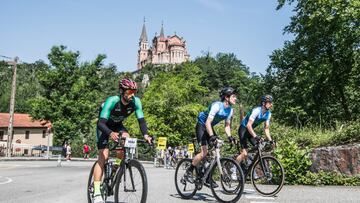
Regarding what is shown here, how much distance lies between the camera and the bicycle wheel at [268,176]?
8555 mm

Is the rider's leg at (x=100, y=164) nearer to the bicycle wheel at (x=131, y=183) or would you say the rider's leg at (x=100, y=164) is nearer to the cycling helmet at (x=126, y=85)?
the bicycle wheel at (x=131, y=183)

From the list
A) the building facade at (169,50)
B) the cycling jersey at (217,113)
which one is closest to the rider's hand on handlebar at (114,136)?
the cycling jersey at (217,113)

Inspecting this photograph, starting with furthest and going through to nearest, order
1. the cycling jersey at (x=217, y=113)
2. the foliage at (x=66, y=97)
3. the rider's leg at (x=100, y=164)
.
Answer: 1. the foliage at (x=66, y=97)
2. the cycling jersey at (x=217, y=113)
3. the rider's leg at (x=100, y=164)

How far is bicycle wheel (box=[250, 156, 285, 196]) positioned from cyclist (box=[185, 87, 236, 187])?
1193mm

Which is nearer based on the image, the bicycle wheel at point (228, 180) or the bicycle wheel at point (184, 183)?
the bicycle wheel at point (228, 180)

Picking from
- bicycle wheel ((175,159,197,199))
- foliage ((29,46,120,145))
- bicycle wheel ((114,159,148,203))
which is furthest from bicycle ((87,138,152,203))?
foliage ((29,46,120,145))

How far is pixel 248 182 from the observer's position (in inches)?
464

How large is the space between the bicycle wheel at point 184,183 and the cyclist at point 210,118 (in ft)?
0.51

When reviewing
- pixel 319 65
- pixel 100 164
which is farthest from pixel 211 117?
pixel 319 65

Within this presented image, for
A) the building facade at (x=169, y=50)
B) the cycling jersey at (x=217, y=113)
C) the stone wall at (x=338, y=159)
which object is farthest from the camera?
the building facade at (x=169, y=50)

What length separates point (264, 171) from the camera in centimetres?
871

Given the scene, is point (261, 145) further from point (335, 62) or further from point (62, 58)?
point (62, 58)

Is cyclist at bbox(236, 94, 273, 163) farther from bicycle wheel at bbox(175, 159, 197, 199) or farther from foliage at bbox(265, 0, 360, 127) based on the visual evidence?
foliage at bbox(265, 0, 360, 127)

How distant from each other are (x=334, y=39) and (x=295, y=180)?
19.0m
